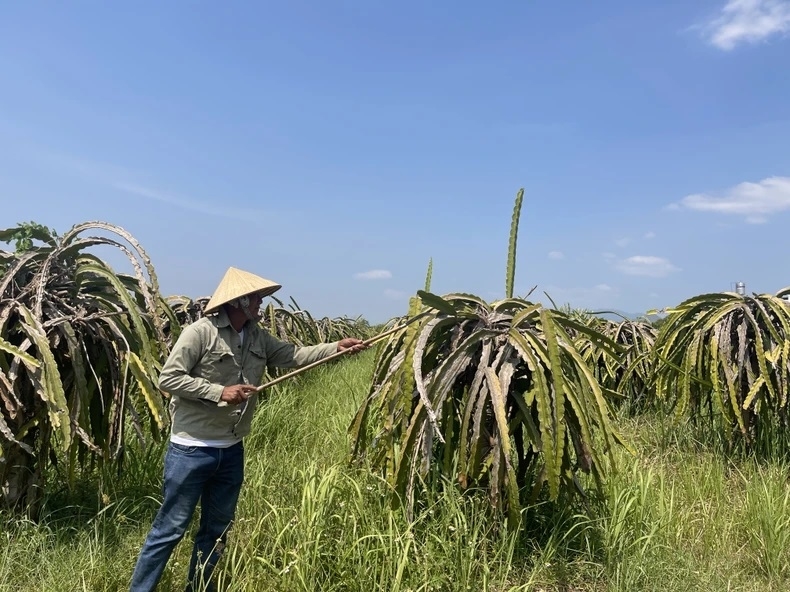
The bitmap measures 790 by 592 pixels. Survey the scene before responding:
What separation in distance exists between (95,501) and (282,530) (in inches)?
67.5

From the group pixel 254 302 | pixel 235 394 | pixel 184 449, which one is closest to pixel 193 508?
pixel 184 449

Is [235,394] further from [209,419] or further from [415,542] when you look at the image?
[415,542]

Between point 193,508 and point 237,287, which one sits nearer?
point 193,508

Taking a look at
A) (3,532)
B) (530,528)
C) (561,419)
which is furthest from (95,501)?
(561,419)

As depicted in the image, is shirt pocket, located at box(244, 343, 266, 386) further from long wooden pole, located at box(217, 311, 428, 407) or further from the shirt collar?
the shirt collar

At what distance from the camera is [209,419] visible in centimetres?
281

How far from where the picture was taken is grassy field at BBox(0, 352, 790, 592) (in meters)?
2.75

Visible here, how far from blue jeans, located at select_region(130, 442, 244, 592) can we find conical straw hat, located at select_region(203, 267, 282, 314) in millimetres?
698

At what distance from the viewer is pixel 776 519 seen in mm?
3449

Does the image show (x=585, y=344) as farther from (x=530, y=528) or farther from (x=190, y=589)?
(x=190, y=589)

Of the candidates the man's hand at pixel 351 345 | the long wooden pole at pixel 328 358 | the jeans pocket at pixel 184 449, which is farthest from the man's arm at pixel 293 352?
the jeans pocket at pixel 184 449

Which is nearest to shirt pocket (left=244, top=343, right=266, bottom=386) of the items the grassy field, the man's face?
the man's face

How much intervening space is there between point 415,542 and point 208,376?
126 cm

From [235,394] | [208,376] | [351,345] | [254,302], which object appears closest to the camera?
[235,394]
